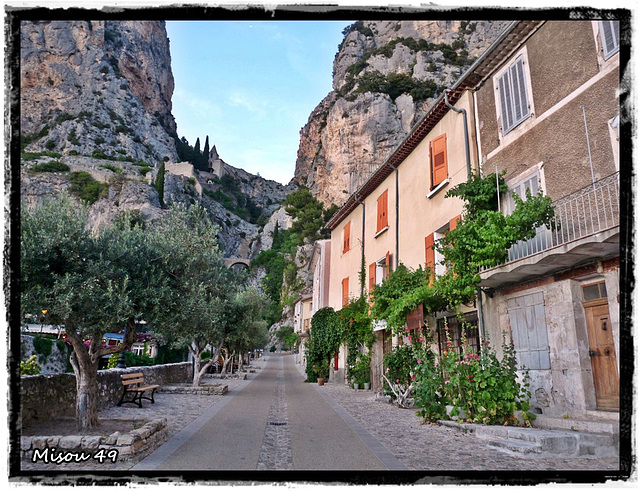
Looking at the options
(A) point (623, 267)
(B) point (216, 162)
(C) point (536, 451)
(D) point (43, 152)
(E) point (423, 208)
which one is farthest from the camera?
(B) point (216, 162)

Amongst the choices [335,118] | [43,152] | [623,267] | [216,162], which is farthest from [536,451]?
[216,162]

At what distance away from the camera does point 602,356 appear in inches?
275

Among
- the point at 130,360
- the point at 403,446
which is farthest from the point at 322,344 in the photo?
the point at 403,446

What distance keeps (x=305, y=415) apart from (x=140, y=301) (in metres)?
5.67

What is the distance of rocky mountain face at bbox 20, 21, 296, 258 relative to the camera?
6475 centimetres

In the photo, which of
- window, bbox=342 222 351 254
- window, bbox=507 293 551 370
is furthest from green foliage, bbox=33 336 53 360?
window, bbox=507 293 551 370

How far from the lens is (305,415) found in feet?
34.7

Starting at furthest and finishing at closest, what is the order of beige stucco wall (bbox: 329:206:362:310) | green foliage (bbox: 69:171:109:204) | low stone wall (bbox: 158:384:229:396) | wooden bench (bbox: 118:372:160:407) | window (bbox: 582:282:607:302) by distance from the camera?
green foliage (bbox: 69:171:109:204), beige stucco wall (bbox: 329:206:362:310), low stone wall (bbox: 158:384:229:396), wooden bench (bbox: 118:372:160:407), window (bbox: 582:282:607:302)

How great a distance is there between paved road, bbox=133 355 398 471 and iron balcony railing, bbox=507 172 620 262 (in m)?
4.78

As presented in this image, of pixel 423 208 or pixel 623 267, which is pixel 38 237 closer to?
pixel 623 267

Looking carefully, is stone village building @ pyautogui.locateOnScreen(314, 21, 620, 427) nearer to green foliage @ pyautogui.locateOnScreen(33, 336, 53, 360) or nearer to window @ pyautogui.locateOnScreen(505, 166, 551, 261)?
window @ pyautogui.locateOnScreen(505, 166, 551, 261)

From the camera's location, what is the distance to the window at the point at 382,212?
54.3 feet

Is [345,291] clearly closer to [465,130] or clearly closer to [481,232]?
[465,130]

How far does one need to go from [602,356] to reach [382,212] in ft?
35.3
